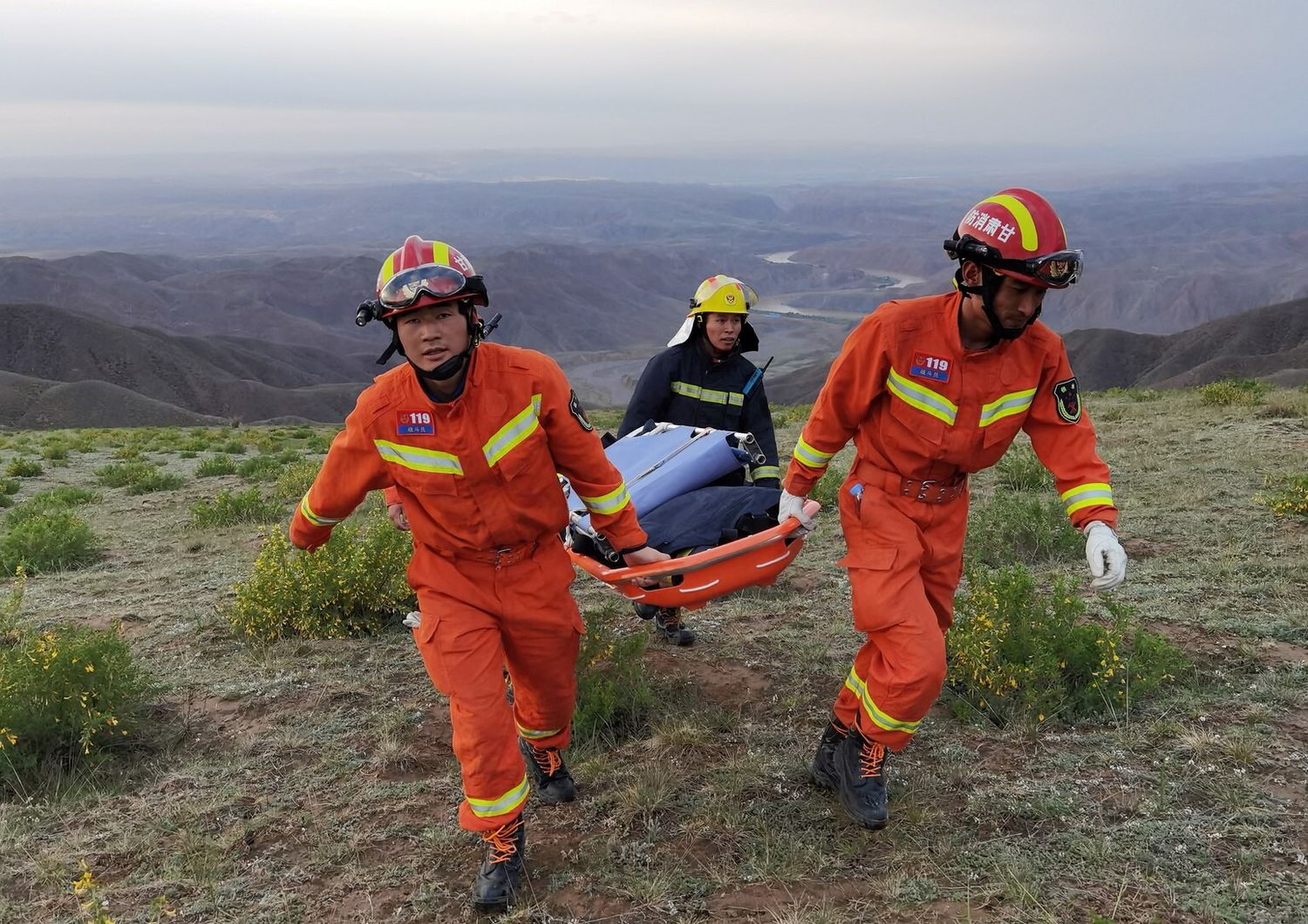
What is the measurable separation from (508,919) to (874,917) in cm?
132

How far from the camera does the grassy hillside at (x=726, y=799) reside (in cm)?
344

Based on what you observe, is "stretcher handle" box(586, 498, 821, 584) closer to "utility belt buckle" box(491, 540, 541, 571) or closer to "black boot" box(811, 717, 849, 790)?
"utility belt buckle" box(491, 540, 541, 571)

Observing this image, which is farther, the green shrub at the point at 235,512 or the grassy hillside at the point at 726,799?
the green shrub at the point at 235,512

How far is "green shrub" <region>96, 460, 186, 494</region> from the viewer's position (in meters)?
13.4

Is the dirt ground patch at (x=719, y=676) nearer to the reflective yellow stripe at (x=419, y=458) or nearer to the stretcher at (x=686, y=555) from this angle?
the stretcher at (x=686, y=555)

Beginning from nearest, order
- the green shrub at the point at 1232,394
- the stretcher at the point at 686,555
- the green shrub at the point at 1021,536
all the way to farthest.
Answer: the stretcher at the point at 686,555
the green shrub at the point at 1021,536
the green shrub at the point at 1232,394

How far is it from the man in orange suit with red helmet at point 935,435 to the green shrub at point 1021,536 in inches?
140

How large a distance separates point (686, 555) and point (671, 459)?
111 cm

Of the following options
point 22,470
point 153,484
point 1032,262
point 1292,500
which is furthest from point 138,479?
point 1292,500

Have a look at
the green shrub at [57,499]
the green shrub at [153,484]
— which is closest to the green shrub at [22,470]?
the green shrub at [57,499]

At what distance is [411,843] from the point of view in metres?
3.95

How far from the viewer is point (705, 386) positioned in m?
6.01

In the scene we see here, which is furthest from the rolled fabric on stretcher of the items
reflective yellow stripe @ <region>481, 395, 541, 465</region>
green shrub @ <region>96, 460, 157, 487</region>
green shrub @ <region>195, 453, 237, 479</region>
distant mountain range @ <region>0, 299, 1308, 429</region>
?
distant mountain range @ <region>0, 299, 1308, 429</region>

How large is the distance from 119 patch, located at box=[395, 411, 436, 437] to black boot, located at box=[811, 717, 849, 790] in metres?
2.22
